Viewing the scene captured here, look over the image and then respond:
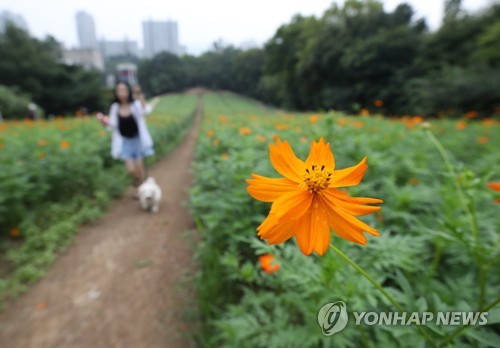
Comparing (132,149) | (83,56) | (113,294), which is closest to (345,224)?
(113,294)

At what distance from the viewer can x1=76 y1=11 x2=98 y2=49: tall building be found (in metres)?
102

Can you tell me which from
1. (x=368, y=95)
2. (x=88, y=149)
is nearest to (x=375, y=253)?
(x=88, y=149)

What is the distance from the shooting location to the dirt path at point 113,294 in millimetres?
1948

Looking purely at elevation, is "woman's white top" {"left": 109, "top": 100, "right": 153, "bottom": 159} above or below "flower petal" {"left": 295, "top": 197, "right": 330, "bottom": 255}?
below

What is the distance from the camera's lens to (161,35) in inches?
3182

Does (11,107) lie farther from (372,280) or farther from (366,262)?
(372,280)

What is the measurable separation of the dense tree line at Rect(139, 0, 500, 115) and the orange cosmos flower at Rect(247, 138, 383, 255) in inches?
384

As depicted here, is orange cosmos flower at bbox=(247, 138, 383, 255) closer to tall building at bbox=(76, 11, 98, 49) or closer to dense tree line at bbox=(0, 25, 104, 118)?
dense tree line at bbox=(0, 25, 104, 118)

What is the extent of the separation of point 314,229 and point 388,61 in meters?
21.2

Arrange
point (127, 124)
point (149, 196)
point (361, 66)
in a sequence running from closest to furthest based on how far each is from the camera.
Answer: point (149, 196) → point (127, 124) → point (361, 66)

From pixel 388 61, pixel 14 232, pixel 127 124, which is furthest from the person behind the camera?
pixel 388 61

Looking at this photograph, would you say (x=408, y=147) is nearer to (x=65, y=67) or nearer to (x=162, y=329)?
(x=162, y=329)

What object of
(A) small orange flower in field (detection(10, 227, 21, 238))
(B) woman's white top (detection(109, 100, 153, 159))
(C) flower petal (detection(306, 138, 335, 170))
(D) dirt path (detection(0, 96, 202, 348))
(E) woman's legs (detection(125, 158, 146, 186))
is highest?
(C) flower petal (detection(306, 138, 335, 170))

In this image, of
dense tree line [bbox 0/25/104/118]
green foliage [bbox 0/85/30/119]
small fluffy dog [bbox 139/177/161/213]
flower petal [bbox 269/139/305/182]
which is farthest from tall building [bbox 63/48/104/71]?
flower petal [bbox 269/139/305/182]
